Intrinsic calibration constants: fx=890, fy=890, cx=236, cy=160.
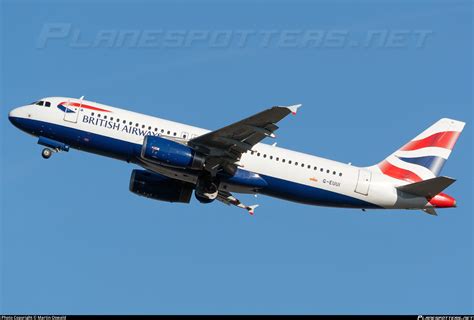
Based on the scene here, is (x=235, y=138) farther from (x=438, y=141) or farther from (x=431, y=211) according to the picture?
(x=438, y=141)

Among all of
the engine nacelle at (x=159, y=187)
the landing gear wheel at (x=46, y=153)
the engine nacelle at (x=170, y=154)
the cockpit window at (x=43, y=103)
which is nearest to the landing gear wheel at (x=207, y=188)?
the engine nacelle at (x=170, y=154)

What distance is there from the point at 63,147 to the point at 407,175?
65.0 feet

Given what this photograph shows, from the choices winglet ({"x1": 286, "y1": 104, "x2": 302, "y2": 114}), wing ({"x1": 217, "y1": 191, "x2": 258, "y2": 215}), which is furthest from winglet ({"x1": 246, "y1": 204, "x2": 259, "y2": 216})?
winglet ({"x1": 286, "y1": 104, "x2": 302, "y2": 114})

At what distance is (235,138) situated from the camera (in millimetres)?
47719

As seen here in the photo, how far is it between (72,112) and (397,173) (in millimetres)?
18993

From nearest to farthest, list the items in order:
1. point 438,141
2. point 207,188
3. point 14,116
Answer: point 207,188, point 14,116, point 438,141

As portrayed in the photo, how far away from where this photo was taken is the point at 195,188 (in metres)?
50.6

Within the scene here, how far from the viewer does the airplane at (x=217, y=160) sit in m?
48.2

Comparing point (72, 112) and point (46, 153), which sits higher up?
point (72, 112)

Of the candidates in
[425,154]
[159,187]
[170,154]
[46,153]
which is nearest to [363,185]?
[425,154]

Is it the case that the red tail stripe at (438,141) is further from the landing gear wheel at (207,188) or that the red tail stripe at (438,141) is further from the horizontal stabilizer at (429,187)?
the landing gear wheel at (207,188)

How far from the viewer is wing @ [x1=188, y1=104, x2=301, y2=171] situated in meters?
45.6

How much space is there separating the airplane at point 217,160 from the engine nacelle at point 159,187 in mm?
2115

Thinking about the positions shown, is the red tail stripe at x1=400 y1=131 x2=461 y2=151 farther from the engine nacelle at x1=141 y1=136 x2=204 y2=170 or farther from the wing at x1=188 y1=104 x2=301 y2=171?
the engine nacelle at x1=141 y1=136 x2=204 y2=170
